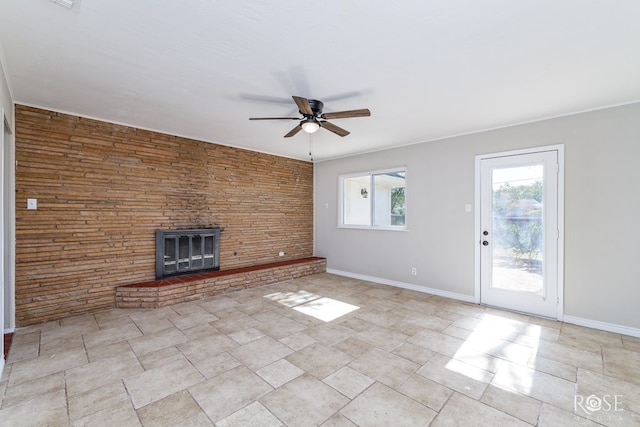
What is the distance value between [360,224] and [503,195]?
2659mm

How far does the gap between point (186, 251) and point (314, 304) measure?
224 cm

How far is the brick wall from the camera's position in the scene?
11.1 ft

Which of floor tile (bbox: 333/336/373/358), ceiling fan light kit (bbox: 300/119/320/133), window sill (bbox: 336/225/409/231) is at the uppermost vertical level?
ceiling fan light kit (bbox: 300/119/320/133)

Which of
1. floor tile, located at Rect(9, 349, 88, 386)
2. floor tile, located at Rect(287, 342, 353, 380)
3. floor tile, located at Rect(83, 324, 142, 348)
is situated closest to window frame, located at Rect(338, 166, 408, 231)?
floor tile, located at Rect(287, 342, 353, 380)

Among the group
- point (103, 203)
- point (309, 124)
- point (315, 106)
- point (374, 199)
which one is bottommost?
point (103, 203)

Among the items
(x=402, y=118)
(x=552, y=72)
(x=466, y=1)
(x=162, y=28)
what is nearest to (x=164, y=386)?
(x=162, y=28)

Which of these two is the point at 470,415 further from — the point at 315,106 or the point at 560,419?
the point at 315,106

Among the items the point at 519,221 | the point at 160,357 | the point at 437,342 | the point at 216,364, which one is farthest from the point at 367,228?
the point at 160,357

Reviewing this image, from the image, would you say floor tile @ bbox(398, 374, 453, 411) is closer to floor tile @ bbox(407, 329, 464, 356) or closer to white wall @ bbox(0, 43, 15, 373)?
floor tile @ bbox(407, 329, 464, 356)

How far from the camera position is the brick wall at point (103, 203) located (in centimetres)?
338

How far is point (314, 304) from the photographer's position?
417 centimetres

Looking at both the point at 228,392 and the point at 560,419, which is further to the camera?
the point at 228,392

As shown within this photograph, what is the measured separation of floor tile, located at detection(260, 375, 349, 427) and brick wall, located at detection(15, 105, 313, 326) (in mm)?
3132

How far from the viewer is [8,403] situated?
200cm
